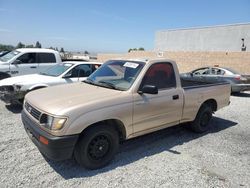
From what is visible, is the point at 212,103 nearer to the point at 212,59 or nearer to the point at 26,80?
the point at 26,80

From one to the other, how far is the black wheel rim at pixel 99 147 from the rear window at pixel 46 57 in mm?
6788

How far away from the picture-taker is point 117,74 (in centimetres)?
454

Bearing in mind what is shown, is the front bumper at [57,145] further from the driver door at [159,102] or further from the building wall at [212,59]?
the building wall at [212,59]

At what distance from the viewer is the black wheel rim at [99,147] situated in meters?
3.63

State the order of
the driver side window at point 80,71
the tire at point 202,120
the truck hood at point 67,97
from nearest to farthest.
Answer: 1. the truck hood at point 67,97
2. the tire at point 202,120
3. the driver side window at point 80,71

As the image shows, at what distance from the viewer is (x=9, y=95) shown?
6.27 meters

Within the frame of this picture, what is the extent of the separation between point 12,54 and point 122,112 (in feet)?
24.9

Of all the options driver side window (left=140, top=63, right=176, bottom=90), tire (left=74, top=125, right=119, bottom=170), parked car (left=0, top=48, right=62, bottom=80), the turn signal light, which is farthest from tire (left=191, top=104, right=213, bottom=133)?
parked car (left=0, top=48, right=62, bottom=80)

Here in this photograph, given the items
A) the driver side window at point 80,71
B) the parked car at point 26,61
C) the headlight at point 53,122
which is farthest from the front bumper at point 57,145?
the parked car at point 26,61

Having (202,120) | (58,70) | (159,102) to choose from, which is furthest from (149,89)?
(58,70)

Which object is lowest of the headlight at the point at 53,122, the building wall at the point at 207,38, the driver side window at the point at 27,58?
the headlight at the point at 53,122

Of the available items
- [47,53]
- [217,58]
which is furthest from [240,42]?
[47,53]

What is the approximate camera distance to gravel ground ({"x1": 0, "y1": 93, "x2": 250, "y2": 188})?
3.38m

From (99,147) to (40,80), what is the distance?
3.96 metres
